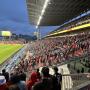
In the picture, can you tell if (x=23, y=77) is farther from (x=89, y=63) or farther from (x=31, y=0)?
(x=31, y=0)

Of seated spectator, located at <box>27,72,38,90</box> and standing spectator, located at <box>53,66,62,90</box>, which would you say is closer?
standing spectator, located at <box>53,66,62,90</box>

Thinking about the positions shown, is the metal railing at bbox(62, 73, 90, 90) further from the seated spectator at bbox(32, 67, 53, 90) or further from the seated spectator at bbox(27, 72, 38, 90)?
the seated spectator at bbox(32, 67, 53, 90)

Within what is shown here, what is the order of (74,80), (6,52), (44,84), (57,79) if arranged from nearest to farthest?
1. (44,84)
2. (57,79)
3. (74,80)
4. (6,52)

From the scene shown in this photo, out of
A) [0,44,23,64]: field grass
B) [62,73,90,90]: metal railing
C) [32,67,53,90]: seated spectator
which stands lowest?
[0,44,23,64]: field grass

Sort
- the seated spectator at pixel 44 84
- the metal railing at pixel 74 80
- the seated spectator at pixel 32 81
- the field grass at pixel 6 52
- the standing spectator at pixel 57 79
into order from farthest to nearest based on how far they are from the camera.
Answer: the field grass at pixel 6 52 → the metal railing at pixel 74 80 → the seated spectator at pixel 32 81 → the standing spectator at pixel 57 79 → the seated spectator at pixel 44 84

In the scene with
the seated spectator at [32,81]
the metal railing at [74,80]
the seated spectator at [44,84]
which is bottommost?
the metal railing at [74,80]

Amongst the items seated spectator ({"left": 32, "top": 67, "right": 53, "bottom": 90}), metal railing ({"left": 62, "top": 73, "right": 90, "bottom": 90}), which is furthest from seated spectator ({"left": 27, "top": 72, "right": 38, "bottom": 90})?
seated spectator ({"left": 32, "top": 67, "right": 53, "bottom": 90})

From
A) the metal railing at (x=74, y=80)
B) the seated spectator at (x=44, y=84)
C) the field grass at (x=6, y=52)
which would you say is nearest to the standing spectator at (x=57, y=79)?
the metal railing at (x=74, y=80)

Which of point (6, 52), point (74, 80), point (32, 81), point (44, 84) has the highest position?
point (44, 84)

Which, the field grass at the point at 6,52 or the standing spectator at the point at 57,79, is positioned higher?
the standing spectator at the point at 57,79

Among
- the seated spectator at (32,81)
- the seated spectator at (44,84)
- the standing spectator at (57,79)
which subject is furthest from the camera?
the seated spectator at (32,81)

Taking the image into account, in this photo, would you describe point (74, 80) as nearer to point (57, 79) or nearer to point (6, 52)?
point (57, 79)

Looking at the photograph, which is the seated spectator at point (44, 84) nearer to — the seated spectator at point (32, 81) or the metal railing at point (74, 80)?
the seated spectator at point (32, 81)

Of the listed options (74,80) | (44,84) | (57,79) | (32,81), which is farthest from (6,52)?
(44,84)
